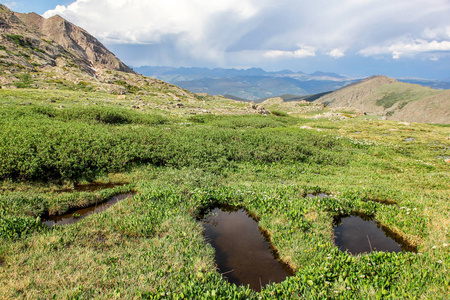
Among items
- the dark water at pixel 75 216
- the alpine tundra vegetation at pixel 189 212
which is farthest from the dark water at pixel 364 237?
the dark water at pixel 75 216

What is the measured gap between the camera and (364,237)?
8.73m

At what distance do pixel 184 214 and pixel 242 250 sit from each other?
2645mm

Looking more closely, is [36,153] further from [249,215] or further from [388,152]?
[388,152]

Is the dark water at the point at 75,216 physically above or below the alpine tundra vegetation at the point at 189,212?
below

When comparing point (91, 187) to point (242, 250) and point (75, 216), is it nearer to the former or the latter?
point (75, 216)

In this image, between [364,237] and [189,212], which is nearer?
[364,237]

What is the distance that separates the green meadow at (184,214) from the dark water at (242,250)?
0.45 metres

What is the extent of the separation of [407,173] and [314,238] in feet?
46.6

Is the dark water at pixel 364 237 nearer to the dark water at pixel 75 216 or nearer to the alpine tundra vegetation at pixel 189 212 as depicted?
the alpine tundra vegetation at pixel 189 212

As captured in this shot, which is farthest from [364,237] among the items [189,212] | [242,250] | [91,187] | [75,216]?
[91,187]

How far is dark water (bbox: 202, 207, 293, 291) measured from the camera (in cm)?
655

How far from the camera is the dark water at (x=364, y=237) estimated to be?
8055 mm

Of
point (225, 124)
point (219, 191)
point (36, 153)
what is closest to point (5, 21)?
point (225, 124)

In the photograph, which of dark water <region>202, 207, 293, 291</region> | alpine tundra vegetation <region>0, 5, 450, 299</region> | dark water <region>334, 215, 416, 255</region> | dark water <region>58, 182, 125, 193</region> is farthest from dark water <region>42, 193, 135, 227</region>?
dark water <region>334, 215, 416, 255</region>
